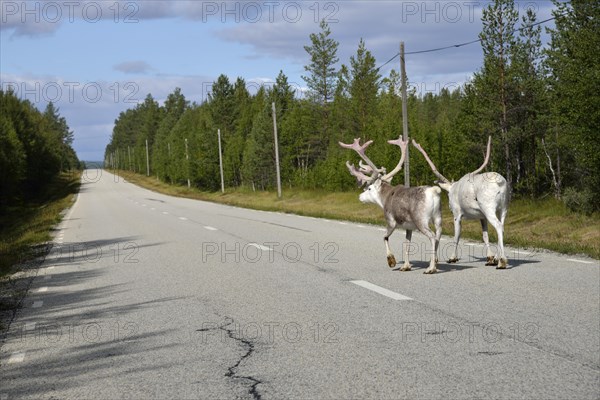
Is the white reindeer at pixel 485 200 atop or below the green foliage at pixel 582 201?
atop

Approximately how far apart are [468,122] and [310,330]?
79.8ft

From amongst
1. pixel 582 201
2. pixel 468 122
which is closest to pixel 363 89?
pixel 468 122

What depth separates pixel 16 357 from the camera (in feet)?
22.1

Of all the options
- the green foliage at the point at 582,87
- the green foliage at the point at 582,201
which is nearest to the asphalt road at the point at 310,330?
the green foliage at the point at 582,87

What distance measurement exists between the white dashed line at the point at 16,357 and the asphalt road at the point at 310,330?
0.13 feet

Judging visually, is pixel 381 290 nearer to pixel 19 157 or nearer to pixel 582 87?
pixel 582 87

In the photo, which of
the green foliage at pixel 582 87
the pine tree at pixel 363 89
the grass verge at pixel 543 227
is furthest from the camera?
the pine tree at pixel 363 89

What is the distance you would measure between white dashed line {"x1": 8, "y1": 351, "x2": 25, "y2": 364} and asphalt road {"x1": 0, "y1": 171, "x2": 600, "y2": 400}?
1.5 inches

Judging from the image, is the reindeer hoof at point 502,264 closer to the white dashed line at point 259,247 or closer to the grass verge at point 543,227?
the grass verge at point 543,227

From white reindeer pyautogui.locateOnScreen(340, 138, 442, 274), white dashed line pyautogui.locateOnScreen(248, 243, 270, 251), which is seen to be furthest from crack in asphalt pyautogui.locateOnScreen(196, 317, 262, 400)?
white dashed line pyautogui.locateOnScreen(248, 243, 270, 251)

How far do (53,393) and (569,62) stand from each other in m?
15.9

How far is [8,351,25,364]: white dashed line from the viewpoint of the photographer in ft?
21.5

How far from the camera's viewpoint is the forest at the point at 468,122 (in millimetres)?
18344

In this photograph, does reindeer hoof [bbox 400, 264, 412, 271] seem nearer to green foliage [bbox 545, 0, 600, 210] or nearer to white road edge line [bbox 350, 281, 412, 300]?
white road edge line [bbox 350, 281, 412, 300]
